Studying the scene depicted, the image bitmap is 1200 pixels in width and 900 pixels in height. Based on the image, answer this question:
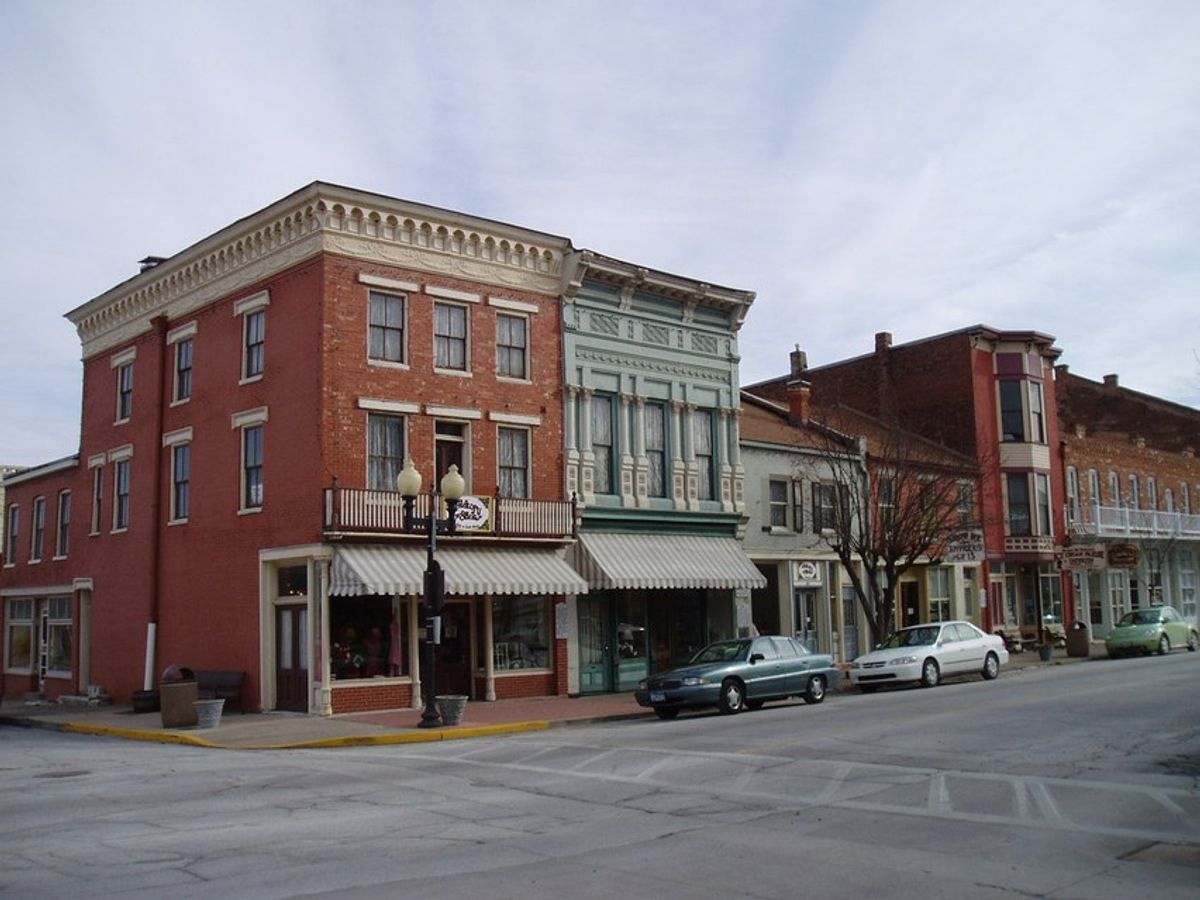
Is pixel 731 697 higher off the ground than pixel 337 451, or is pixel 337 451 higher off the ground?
pixel 337 451

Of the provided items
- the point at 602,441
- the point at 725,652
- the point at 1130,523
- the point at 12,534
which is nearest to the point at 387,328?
the point at 602,441

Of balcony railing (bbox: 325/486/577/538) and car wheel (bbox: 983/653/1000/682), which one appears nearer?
balcony railing (bbox: 325/486/577/538)

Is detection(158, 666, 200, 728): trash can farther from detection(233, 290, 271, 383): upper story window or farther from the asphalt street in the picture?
detection(233, 290, 271, 383): upper story window

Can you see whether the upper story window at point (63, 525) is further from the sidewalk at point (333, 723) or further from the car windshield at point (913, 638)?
the car windshield at point (913, 638)

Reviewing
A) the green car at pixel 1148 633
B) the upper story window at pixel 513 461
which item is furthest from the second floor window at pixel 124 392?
the green car at pixel 1148 633

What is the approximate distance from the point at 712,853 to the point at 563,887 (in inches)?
62.8

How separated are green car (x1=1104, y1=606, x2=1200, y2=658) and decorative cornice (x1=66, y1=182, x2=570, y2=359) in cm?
2191

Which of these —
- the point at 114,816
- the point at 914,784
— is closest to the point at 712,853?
the point at 914,784

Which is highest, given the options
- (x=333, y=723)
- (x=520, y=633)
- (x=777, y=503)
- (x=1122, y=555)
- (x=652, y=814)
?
(x=777, y=503)

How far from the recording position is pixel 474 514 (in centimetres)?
2509

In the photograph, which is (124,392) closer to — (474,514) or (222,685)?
(222,685)

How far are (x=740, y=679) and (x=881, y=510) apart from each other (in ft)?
36.2

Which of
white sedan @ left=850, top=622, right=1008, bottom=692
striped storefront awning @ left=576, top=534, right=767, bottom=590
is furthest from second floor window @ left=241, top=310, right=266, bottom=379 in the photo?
white sedan @ left=850, top=622, right=1008, bottom=692

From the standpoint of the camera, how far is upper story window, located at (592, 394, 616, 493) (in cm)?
2856
